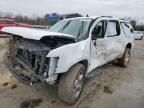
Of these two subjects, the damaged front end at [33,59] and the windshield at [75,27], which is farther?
the windshield at [75,27]

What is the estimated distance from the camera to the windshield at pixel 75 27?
5.36 meters

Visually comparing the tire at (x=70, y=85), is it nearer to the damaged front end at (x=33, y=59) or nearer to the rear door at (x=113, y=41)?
the damaged front end at (x=33, y=59)

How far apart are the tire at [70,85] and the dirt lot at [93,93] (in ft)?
0.87

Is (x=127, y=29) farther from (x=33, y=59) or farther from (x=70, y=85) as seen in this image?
(x=33, y=59)

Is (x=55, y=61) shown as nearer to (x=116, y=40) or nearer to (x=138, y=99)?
(x=138, y=99)

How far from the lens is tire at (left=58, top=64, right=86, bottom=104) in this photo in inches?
172

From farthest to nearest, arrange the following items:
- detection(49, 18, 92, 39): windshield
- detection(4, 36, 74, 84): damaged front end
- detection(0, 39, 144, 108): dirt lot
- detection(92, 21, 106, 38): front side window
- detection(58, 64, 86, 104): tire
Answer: detection(92, 21, 106, 38): front side window → detection(49, 18, 92, 39): windshield → detection(0, 39, 144, 108): dirt lot → detection(58, 64, 86, 104): tire → detection(4, 36, 74, 84): damaged front end

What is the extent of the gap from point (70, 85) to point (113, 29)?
10.7 feet

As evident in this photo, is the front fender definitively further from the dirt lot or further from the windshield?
the dirt lot

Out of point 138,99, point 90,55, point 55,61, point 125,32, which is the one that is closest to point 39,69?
point 55,61

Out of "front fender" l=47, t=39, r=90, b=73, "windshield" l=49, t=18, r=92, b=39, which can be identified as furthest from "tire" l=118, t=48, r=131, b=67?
"front fender" l=47, t=39, r=90, b=73

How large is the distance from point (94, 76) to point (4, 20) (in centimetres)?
1572

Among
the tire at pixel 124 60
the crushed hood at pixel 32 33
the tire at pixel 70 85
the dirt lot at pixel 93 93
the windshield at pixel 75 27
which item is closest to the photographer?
the crushed hood at pixel 32 33

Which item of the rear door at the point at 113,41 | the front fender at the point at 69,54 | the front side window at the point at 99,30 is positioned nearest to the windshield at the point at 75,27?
the front side window at the point at 99,30
